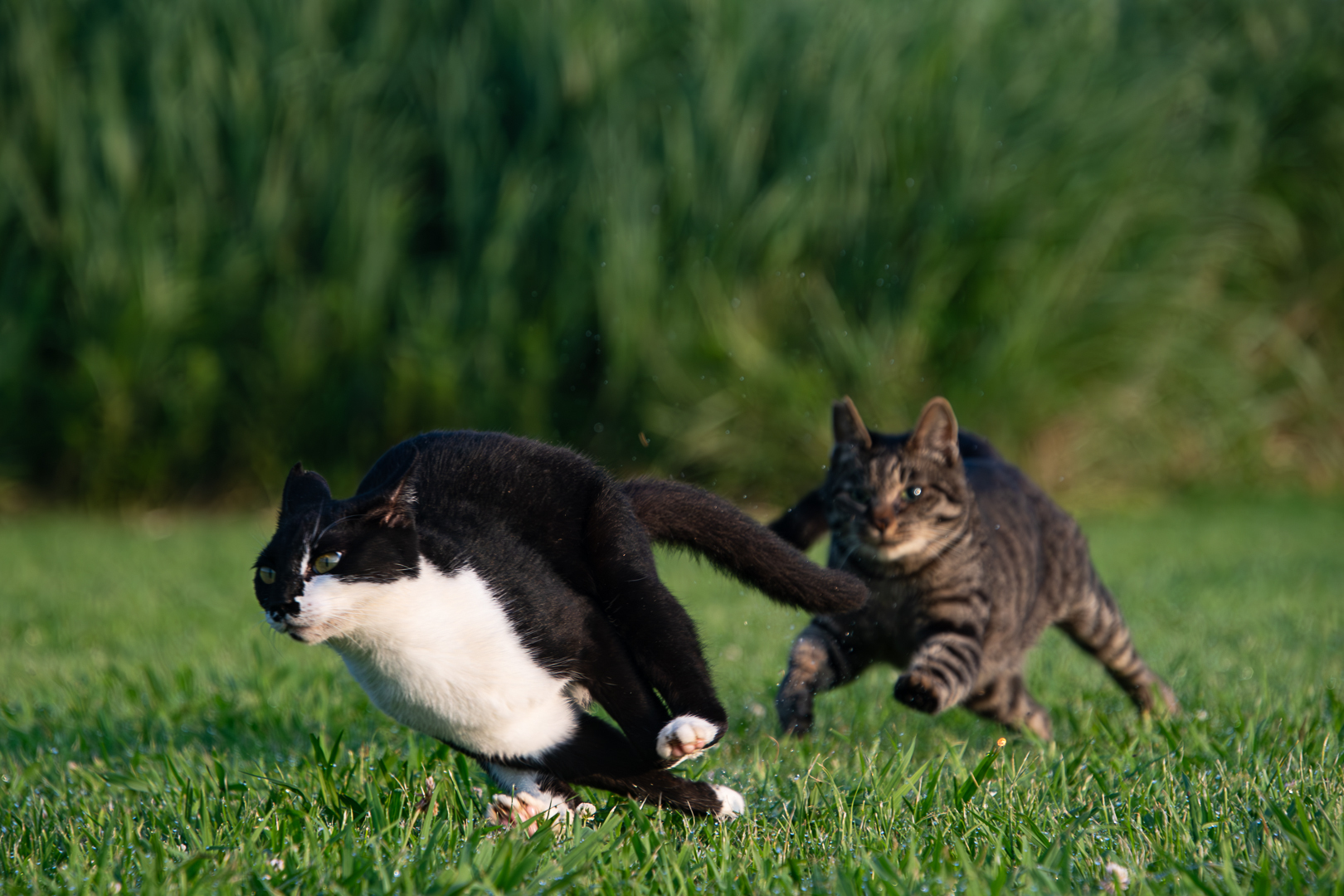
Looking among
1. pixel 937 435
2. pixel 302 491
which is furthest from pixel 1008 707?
pixel 302 491

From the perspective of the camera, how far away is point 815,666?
3.19 meters

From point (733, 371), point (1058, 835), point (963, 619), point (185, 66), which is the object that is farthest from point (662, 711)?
point (185, 66)

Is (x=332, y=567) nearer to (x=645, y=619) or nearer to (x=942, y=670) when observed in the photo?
(x=645, y=619)

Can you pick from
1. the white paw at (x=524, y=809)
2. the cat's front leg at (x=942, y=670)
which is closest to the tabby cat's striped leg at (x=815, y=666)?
the cat's front leg at (x=942, y=670)

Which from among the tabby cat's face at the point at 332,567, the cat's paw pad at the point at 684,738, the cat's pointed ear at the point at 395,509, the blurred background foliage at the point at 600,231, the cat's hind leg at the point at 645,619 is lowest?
the blurred background foliage at the point at 600,231

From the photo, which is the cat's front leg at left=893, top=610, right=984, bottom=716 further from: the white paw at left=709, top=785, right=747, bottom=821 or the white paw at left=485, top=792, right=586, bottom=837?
the white paw at left=485, top=792, right=586, bottom=837

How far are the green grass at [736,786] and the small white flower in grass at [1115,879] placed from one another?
0.02 m

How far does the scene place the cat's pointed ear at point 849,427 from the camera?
346 cm

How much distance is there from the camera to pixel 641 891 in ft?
6.22

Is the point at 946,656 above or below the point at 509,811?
below

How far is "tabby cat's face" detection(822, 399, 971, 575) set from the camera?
3.26 meters

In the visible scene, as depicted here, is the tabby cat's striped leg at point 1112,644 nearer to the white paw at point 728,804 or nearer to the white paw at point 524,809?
the white paw at point 728,804

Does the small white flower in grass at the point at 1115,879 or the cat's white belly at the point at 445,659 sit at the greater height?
the cat's white belly at the point at 445,659

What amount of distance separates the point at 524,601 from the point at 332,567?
307 millimetres
